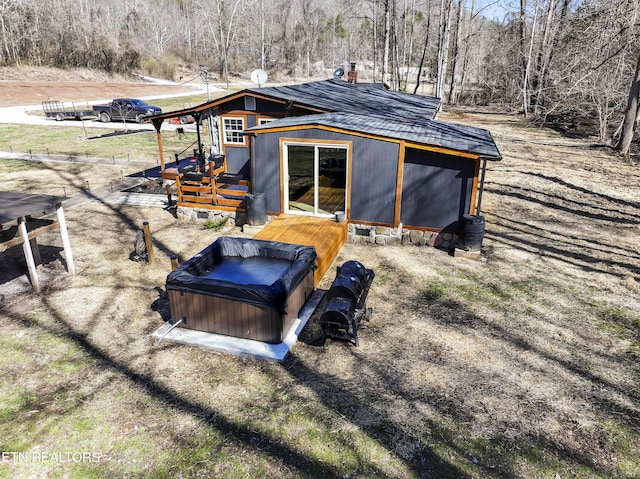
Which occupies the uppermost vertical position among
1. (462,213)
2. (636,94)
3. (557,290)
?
(636,94)

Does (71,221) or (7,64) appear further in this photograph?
(7,64)

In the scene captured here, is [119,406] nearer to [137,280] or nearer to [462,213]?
[137,280]

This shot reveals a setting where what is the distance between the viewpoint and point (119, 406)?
552 centimetres

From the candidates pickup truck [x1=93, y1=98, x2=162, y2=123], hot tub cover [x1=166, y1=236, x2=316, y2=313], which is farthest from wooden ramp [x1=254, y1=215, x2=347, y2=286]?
pickup truck [x1=93, y1=98, x2=162, y2=123]

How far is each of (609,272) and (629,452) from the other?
5.93 m

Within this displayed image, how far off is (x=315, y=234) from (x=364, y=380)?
15.4 feet

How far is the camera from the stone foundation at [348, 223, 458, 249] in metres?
10.8

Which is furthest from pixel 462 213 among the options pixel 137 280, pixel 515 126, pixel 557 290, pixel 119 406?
pixel 515 126

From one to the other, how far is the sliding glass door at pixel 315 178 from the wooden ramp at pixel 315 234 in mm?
558

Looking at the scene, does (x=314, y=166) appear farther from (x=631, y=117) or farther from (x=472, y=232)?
(x=631, y=117)

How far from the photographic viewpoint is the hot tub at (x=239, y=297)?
6539 mm

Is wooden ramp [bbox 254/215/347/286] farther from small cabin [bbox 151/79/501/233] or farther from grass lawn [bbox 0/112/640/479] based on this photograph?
small cabin [bbox 151/79/501/233]

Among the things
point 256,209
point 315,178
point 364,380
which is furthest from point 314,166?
point 364,380

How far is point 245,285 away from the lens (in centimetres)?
653
